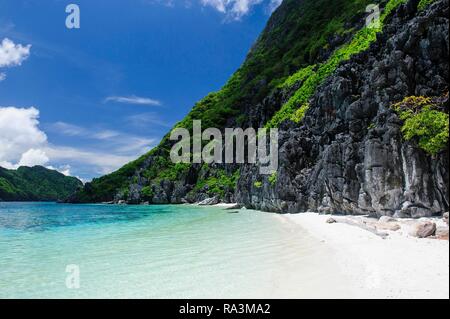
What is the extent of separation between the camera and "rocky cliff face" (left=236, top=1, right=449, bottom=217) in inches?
757

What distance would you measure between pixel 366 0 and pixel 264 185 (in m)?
53.6

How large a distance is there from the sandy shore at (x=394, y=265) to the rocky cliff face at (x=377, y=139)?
5669 millimetres

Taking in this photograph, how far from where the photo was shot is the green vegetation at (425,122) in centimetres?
1755

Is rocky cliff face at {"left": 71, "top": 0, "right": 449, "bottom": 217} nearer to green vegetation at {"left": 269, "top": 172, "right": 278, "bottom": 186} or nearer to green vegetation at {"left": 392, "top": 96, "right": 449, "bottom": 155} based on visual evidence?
green vegetation at {"left": 269, "top": 172, "right": 278, "bottom": 186}

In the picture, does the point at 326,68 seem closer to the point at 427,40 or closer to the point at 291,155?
the point at 291,155

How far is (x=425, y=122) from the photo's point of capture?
1838 centimetres

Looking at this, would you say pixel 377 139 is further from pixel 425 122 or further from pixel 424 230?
pixel 424 230

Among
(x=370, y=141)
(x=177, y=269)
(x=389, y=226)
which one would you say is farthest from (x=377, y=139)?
(x=177, y=269)

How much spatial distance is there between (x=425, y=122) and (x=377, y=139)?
4.04 metres

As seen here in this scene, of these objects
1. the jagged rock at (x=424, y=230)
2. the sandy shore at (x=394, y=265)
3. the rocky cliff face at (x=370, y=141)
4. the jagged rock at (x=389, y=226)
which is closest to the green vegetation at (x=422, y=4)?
the rocky cliff face at (x=370, y=141)
